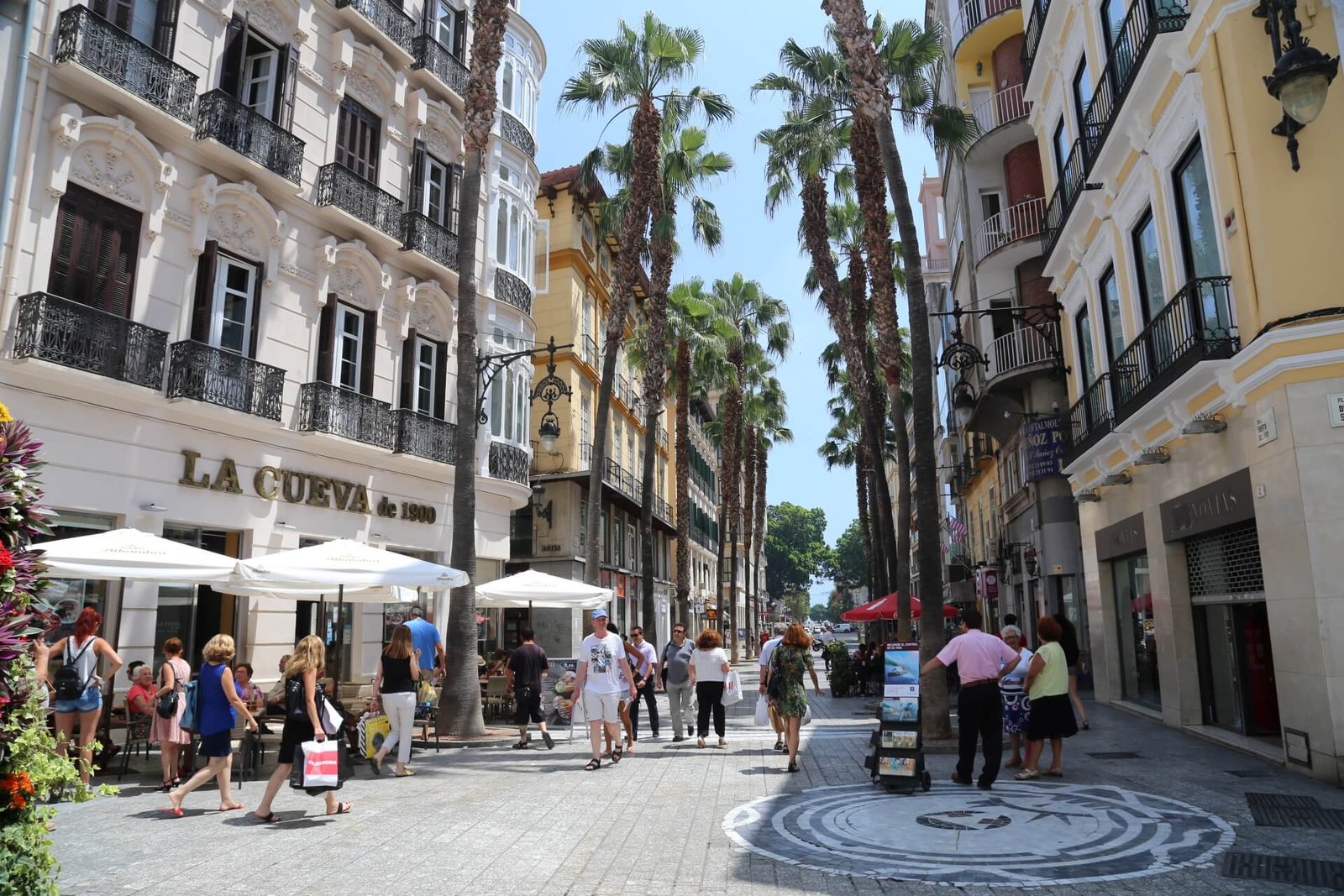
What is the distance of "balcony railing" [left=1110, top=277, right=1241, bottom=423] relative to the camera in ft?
34.6

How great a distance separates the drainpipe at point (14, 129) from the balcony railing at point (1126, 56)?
1448 centimetres

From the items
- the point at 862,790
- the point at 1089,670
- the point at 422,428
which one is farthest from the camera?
the point at 1089,670

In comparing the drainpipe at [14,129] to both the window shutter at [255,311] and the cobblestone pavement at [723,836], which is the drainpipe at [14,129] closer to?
the window shutter at [255,311]

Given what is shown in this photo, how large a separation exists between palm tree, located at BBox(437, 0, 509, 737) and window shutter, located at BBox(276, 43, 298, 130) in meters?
3.36

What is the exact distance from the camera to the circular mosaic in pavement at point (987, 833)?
6093 mm

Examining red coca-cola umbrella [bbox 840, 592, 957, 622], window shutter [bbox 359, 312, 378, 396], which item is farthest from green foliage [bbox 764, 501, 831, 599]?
window shutter [bbox 359, 312, 378, 396]

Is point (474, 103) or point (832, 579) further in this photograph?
point (832, 579)

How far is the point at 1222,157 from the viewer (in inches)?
412

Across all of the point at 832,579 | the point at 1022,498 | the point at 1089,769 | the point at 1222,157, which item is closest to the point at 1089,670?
the point at 1022,498

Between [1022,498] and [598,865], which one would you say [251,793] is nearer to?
[598,865]

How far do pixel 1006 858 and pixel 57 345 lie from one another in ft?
41.2

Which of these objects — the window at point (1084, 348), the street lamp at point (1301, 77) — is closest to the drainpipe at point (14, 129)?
the street lamp at point (1301, 77)

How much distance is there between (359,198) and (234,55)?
10.5ft

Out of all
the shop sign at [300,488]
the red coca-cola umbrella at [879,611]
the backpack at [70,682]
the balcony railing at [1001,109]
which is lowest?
the backpack at [70,682]
